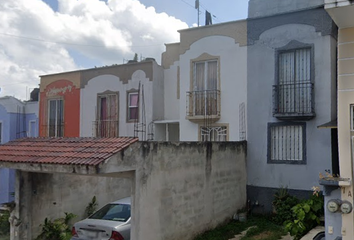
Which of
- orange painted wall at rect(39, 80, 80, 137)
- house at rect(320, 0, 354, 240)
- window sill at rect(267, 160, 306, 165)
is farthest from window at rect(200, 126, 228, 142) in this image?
house at rect(320, 0, 354, 240)

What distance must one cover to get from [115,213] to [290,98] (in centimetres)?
770

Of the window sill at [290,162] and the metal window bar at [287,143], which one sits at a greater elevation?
the metal window bar at [287,143]

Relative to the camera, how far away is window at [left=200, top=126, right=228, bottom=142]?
14.5 meters

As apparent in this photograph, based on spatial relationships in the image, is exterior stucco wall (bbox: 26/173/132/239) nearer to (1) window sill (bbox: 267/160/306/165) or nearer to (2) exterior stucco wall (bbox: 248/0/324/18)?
(1) window sill (bbox: 267/160/306/165)

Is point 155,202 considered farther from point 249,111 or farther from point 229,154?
point 249,111

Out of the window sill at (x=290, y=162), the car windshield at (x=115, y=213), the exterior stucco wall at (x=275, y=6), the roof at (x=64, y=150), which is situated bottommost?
the car windshield at (x=115, y=213)

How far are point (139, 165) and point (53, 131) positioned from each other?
537 inches

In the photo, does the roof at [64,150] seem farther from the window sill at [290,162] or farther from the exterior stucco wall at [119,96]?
the exterior stucco wall at [119,96]

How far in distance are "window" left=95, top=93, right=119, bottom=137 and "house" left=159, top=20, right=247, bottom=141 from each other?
360 cm

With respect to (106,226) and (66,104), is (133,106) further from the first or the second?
(106,226)

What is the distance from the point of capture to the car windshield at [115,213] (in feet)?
29.0

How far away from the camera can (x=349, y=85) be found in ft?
21.6

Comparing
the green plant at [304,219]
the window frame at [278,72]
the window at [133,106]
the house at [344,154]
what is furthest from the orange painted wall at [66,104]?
the house at [344,154]

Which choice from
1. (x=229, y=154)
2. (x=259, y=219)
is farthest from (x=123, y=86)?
(x=259, y=219)
